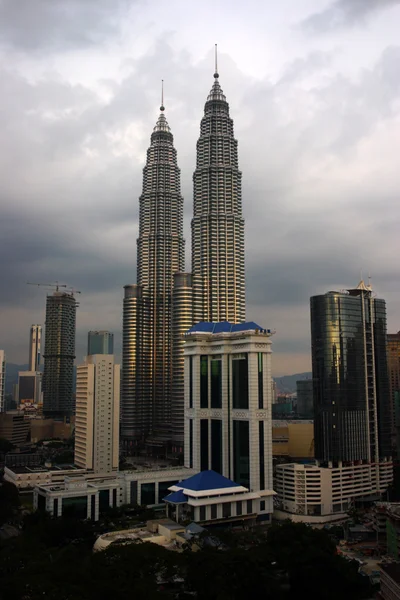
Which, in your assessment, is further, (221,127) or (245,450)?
(221,127)

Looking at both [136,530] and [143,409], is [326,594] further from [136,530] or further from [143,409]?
[143,409]

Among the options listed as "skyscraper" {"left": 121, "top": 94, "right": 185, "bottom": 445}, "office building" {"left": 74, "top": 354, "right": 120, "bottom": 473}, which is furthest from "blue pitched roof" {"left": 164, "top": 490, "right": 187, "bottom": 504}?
"skyscraper" {"left": 121, "top": 94, "right": 185, "bottom": 445}

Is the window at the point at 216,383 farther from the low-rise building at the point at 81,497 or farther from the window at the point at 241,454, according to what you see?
the low-rise building at the point at 81,497

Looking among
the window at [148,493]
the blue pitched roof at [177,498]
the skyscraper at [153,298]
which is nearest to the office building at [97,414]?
the window at [148,493]

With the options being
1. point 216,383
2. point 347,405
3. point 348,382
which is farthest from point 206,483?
point 348,382

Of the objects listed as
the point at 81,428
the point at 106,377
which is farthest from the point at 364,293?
the point at 81,428
